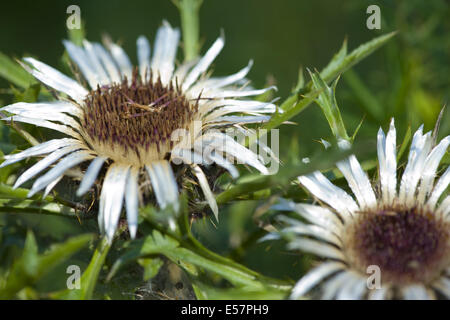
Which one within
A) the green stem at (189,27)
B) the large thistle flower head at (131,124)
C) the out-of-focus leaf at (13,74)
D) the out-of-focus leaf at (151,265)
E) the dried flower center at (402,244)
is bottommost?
the out-of-focus leaf at (151,265)

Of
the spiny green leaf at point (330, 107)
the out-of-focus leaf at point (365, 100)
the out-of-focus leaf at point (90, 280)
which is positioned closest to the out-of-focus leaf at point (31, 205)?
the out-of-focus leaf at point (90, 280)

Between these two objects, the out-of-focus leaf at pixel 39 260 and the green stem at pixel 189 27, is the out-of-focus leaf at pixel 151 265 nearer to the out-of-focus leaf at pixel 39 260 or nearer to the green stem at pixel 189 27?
the out-of-focus leaf at pixel 39 260

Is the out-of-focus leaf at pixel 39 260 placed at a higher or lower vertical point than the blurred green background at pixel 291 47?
lower

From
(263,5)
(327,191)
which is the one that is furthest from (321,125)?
(263,5)

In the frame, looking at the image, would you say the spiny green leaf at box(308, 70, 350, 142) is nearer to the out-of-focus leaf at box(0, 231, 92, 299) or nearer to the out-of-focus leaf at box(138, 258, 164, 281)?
the out-of-focus leaf at box(138, 258, 164, 281)

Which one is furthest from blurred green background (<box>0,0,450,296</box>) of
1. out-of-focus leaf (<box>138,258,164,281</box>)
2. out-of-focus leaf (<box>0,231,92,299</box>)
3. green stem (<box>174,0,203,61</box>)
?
out-of-focus leaf (<box>0,231,92,299</box>)

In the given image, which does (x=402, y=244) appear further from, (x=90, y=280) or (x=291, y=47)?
(x=291, y=47)
